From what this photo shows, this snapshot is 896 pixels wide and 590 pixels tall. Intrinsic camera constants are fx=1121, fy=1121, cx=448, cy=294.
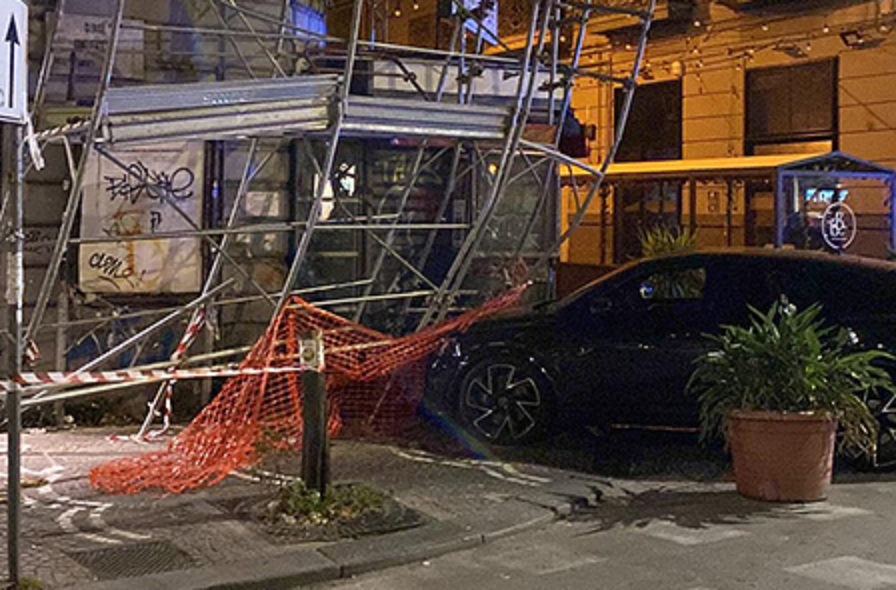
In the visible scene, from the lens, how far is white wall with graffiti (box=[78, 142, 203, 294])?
10492 millimetres

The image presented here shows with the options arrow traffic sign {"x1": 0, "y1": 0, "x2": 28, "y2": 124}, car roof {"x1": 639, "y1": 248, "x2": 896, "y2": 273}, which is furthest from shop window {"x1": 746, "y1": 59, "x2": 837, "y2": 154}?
arrow traffic sign {"x1": 0, "y1": 0, "x2": 28, "y2": 124}

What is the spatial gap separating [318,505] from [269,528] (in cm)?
34

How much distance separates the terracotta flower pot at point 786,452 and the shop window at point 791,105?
45.6 ft

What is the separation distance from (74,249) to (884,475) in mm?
7343

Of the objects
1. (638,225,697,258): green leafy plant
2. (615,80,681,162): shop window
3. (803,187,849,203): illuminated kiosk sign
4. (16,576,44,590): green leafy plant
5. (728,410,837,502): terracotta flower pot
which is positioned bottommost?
(16,576,44,590): green leafy plant

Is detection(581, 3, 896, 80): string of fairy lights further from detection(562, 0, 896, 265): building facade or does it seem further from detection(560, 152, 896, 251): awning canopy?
detection(560, 152, 896, 251): awning canopy

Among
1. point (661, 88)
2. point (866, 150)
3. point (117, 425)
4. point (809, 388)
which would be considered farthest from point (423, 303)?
point (661, 88)

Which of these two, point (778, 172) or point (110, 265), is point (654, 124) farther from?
point (110, 265)

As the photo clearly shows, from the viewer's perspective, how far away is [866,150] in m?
19.6

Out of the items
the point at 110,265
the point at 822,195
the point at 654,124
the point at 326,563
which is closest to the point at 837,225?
the point at 822,195

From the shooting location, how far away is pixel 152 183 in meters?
10.5

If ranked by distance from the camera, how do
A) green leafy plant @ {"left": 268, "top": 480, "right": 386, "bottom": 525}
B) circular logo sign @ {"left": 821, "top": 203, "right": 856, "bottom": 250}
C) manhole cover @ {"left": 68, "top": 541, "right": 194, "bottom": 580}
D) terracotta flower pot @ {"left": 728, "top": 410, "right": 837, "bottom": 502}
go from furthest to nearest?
circular logo sign @ {"left": 821, "top": 203, "right": 856, "bottom": 250} → terracotta flower pot @ {"left": 728, "top": 410, "right": 837, "bottom": 502} → green leafy plant @ {"left": 268, "top": 480, "right": 386, "bottom": 525} → manhole cover @ {"left": 68, "top": 541, "right": 194, "bottom": 580}

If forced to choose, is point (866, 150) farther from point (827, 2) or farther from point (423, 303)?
point (423, 303)

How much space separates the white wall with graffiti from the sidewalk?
1853 millimetres
